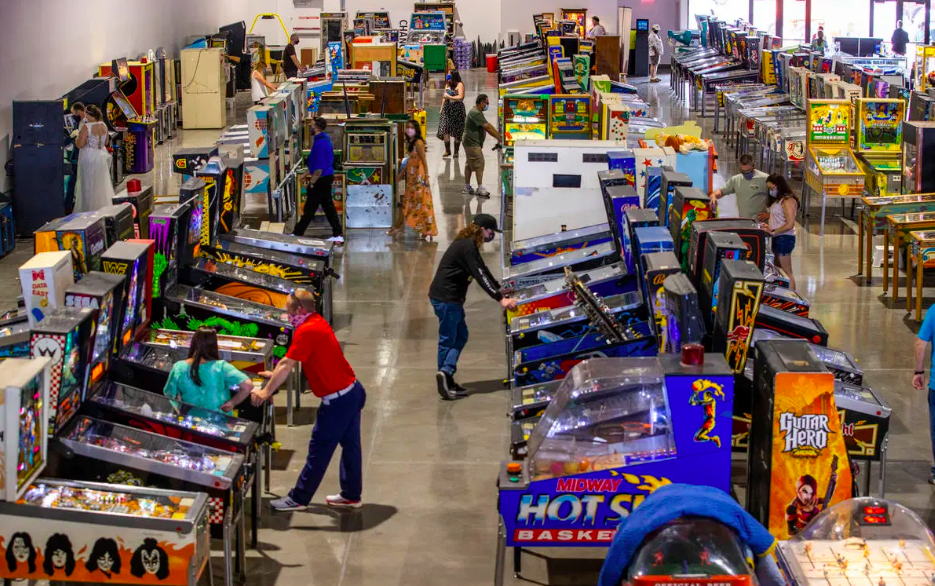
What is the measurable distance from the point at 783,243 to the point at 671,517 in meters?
7.77

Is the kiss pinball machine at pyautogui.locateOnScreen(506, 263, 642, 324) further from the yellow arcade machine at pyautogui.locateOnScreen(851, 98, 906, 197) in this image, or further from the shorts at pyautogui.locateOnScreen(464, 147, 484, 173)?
the shorts at pyautogui.locateOnScreen(464, 147, 484, 173)

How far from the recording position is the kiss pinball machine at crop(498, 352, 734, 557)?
5.25 m

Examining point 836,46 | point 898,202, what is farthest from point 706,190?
point 836,46

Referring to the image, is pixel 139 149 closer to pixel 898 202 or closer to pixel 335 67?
pixel 335 67

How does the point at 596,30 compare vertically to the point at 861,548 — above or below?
above

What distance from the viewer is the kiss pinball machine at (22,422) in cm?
482

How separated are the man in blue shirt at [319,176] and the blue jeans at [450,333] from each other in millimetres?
4449

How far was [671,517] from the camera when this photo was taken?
10.9 ft

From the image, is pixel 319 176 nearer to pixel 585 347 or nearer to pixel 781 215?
pixel 781 215

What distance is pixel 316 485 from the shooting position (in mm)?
6719

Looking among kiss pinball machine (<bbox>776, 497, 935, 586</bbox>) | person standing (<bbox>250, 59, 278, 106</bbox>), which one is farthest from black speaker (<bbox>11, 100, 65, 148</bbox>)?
kiss pinball machine (<bbox>776, 497, 935, 586</bbox>)

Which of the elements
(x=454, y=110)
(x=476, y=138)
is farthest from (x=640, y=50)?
(x=476, y=138)

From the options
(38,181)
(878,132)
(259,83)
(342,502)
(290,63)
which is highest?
(290,63)

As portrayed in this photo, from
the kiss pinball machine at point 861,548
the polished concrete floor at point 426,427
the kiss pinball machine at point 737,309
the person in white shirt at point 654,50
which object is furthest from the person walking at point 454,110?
the kiss pinball machine at point 861,548
